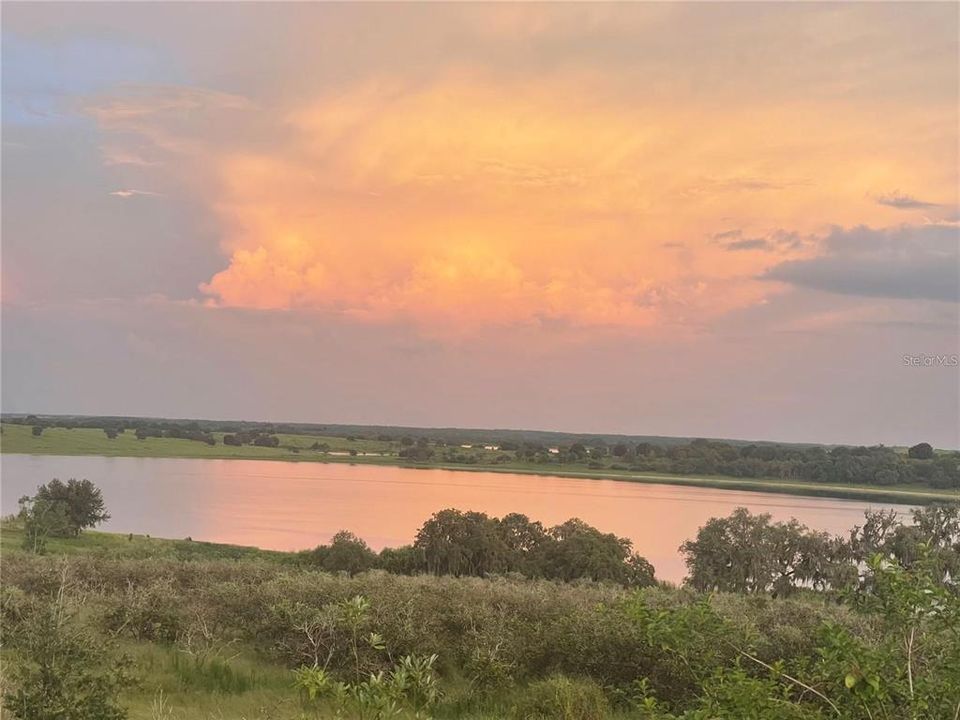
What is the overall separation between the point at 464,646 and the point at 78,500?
122ft

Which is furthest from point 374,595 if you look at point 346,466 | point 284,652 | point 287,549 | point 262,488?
point 346,466

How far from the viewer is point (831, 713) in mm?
4230

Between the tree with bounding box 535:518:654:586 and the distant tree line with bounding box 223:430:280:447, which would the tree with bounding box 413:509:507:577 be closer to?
the tree with bounding box 535:518:654:586

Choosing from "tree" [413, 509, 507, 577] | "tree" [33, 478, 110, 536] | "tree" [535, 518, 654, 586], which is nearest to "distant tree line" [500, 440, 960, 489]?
"tree" [535, 518, 654, 586]

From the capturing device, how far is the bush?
8.65m

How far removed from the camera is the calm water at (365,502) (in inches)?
1617

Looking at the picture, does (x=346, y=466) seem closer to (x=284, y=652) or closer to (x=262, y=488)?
(x=262, y=488)

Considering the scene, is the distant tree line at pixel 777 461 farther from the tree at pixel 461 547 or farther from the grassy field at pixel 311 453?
the tree at pixel 461 547

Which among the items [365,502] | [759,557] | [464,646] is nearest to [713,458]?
[365,502]

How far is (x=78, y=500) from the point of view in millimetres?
40969

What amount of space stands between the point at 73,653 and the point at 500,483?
68.1m

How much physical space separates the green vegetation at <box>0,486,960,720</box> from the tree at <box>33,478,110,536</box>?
2515 centimetres

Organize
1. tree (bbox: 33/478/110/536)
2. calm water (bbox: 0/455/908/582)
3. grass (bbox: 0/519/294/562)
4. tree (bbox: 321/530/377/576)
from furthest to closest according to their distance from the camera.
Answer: calm water (bbox: 0/455/908/582) < tree (bbox: 33/478/110/536) < grass (bbox: 0/519/294/562) < tree (bbox: 321/530/377/576)

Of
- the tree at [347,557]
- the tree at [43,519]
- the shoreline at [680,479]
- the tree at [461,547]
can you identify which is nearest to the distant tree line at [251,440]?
the shoreline at [680,479]
